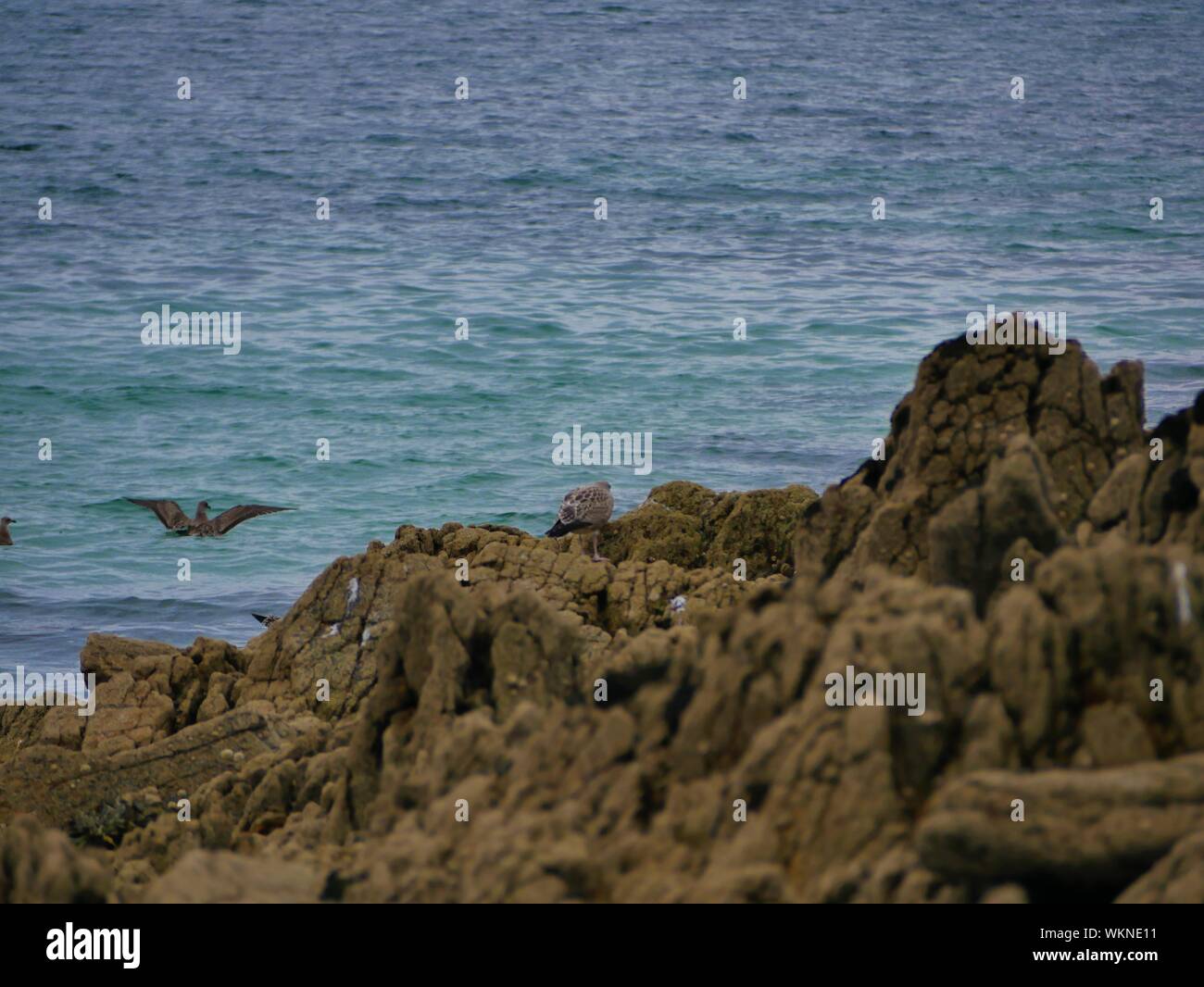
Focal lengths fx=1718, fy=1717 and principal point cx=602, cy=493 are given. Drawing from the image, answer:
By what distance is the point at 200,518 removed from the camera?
24438 millimetres

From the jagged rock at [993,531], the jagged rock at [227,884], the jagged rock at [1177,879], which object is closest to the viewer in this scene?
the jagged rock at [1177,879]

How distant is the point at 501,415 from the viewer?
33406 millimetres

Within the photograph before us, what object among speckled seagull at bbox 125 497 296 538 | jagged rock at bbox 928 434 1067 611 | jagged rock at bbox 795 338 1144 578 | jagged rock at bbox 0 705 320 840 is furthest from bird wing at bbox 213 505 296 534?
jagged rock at bbox 928 434 1067 611

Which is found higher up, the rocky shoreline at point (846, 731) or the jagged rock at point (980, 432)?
the jagged rock at point (980, 432)

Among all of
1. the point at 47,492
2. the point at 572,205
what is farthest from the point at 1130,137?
the point at 47,492

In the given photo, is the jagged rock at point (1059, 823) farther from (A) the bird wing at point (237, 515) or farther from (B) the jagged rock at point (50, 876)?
(A) the bird wing at point (237, 515)

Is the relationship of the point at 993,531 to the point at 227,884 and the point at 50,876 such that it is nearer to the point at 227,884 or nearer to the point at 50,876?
the point at 227,884

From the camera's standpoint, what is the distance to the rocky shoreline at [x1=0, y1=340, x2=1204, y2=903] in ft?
21.0

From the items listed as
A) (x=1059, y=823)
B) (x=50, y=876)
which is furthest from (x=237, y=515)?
(x=1059, y=823)

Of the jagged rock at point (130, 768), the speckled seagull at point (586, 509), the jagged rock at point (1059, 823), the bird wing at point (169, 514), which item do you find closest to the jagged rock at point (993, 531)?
the jagged rock at point (1059, 823)

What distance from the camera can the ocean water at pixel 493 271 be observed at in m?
28.1

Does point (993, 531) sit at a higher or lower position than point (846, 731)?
higher

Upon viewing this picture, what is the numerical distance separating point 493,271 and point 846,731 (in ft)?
121

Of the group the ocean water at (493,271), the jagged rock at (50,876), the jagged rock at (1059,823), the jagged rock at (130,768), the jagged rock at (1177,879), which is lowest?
the jagged rock at (130,768)
